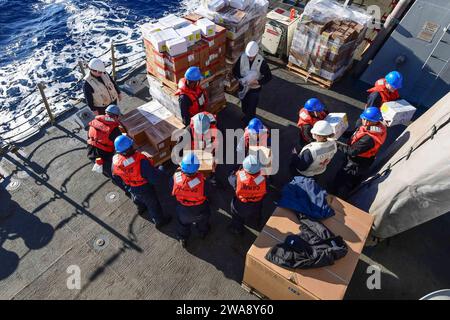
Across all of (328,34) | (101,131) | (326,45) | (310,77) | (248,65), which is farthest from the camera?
(310,77)

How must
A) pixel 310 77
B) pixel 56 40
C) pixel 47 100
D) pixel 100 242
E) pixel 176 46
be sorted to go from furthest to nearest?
1. pixel 56 40
2. pixel 310 77
3. pixel 47 100
4. pixel 176 46
5. pixel 100 242

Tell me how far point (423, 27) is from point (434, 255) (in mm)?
6324

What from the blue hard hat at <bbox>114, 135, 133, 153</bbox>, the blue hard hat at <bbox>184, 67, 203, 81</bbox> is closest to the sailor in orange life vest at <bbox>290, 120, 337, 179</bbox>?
the blue hard hat at <bbox>184, 67, 203, 81</bbox>

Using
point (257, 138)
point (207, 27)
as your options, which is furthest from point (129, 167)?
point (207, 27)

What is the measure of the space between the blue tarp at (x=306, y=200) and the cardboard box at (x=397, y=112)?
9.25 feet

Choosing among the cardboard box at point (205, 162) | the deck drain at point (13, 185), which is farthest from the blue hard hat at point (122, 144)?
the deck drain at point (13, 185)

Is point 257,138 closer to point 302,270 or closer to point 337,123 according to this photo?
point 337,123

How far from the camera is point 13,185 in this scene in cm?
738

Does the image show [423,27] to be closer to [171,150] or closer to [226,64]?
[226,64]

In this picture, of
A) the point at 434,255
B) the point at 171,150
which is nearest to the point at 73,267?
the point at 171,150

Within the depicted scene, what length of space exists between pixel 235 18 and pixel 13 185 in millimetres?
7190

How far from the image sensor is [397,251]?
258 inches

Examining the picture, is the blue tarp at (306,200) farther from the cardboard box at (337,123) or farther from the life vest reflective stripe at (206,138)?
the life vest reflective stripe at (206,138)

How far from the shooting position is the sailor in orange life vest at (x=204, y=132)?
21.9 ft
